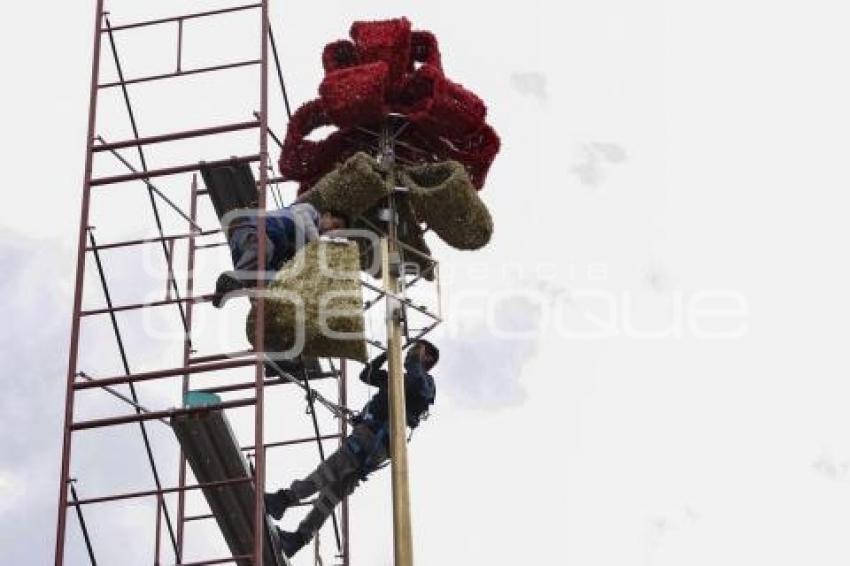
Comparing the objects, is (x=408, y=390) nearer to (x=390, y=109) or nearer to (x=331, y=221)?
(x=331, y=221)

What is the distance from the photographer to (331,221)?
39.7ft

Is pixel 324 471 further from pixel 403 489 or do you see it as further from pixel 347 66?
pixel 347 66

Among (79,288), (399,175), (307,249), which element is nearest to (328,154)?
(399,175)

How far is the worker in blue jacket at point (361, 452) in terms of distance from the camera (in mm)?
Answer: 12109

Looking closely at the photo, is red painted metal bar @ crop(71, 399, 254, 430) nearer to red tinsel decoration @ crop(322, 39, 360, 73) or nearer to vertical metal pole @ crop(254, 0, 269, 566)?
vertical metal pole @ crop(254, 0, 269, 566)

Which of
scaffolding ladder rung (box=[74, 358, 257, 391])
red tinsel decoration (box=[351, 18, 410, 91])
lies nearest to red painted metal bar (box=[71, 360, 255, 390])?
scaffolding ladder rung (box=[74, 358, 257, 391])

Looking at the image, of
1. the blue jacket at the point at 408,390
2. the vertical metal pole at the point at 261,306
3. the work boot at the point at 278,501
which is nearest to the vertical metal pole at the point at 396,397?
the blue jacket at the point at 408,390

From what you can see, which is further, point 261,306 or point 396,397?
point 396,397

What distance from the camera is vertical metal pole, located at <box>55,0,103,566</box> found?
10.2m

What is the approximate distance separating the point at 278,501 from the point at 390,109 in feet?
10.3

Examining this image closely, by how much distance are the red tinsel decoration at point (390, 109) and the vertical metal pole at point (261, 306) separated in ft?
3.43

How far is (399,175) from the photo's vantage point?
1267cm

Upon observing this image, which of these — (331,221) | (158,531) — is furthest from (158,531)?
(331,221)

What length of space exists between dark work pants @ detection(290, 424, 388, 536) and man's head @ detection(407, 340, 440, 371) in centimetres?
66
